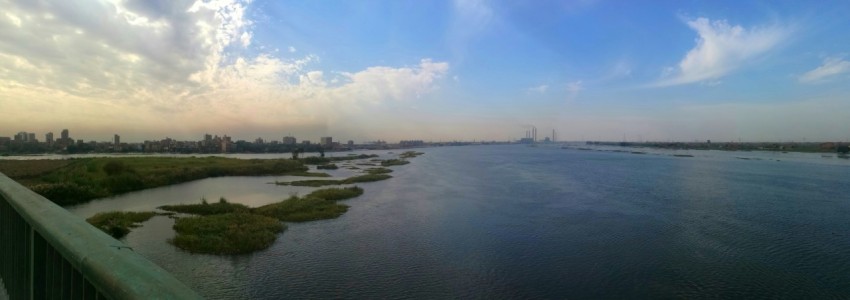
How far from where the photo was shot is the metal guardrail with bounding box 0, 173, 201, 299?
4.76ft

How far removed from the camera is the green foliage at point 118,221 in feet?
62.6

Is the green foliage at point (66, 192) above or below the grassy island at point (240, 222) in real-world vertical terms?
above

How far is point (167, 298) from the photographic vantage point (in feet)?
4.33

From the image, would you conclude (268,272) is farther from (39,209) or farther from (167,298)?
(167,298)

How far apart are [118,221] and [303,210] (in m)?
8.93

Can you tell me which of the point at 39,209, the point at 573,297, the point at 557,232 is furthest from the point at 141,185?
the point at 39,209

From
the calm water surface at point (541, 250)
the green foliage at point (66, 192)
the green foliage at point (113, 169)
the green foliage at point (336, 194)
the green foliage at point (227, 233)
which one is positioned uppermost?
the green foliage at point (113, 169)

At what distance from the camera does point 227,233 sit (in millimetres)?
18719

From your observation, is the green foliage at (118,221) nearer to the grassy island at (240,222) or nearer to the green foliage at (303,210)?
the grassy island at (240,222)

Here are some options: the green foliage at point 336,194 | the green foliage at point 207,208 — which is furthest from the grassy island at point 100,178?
the green foliage at point 336,194

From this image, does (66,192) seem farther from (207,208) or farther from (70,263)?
(70,263)

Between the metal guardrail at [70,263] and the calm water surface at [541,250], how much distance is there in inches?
410

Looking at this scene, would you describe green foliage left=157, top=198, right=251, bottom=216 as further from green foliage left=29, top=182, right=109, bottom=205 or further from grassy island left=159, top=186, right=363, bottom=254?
green foliage left=29, top=182, right=109, bottom=205

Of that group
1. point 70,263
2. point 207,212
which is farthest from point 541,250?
point 207,212
